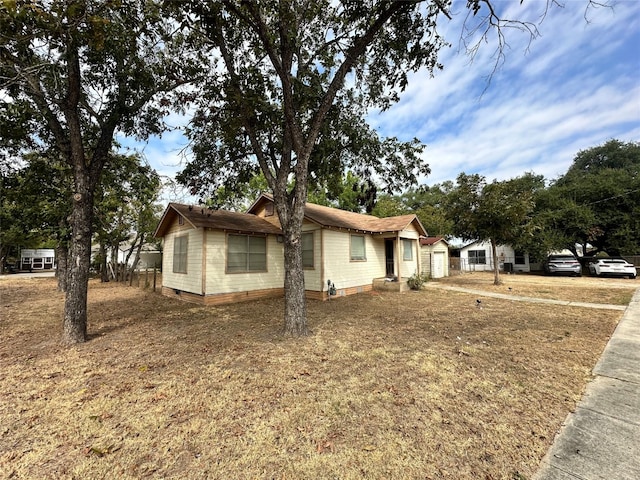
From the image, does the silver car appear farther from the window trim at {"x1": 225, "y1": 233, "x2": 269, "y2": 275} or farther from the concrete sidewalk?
the window trim at {"x1": 225, "y1": 233, "x2": 269, "y2": 275}

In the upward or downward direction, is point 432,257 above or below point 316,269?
above

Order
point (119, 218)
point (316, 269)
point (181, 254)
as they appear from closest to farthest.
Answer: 1. point (316, 269)
2. point (181, 254)
3. point (119, 218)

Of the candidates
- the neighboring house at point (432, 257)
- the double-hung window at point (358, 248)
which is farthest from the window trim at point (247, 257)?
the neighboring house at point (432, 257)

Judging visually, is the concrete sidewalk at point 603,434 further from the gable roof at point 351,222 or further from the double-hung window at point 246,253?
the double-hung window at point 246,253

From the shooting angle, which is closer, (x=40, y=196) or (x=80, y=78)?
(x=80, y=78)

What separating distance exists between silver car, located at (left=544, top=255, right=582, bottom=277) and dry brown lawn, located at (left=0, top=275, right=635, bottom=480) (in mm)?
17997

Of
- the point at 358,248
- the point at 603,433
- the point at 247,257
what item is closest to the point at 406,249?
the point at 358,248

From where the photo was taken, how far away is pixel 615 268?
18.8 m

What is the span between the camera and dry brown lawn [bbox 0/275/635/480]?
2.42m

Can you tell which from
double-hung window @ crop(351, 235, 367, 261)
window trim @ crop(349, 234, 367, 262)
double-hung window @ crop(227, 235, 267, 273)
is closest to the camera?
double-hung window @ crop(227, 235, 267, 273)

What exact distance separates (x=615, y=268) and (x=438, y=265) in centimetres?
1137

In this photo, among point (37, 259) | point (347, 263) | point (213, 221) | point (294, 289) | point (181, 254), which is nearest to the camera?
point (294, 289)

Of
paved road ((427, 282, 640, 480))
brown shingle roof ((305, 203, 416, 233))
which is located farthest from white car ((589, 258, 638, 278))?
paved road ((427, 282, 640, 480))

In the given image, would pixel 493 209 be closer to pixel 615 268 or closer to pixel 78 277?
pixel 615 268
